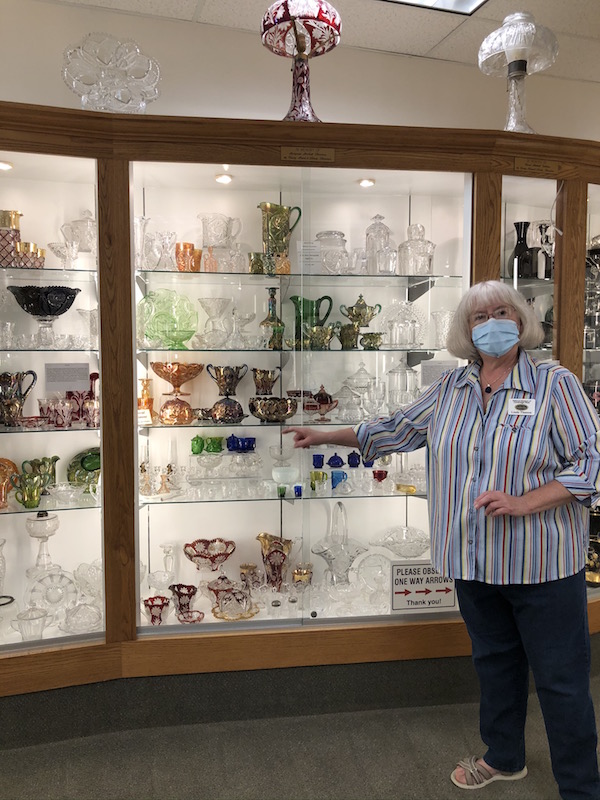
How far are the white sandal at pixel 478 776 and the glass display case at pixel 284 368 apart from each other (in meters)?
0.68

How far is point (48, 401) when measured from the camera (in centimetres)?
252

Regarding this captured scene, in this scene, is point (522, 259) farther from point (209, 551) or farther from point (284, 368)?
point (209, 551)

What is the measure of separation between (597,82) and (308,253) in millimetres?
2364

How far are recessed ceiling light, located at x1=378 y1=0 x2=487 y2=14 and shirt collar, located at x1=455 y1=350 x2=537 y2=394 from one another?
2006 millimetres

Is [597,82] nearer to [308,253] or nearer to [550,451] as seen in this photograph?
[308,253]

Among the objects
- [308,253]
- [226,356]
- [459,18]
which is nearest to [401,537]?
[226,356]

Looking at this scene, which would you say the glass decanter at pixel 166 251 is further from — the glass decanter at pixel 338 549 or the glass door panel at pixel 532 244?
the glass door panel at pixel 532 244

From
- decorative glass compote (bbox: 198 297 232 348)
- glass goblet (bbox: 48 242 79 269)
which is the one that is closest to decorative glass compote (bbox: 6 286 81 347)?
glass goblet (bbox: 48 242 79 269)

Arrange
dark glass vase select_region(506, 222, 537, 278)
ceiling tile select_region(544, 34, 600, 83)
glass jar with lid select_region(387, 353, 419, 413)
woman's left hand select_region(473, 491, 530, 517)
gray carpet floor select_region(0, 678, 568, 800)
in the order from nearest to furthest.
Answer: woman's left hand select_region(473, 491, 530, 517), gray carpet floor select_region(0, 678, 568, 800), dark glass vase select_region(506, 222, 537, 278), glass jar with lid select_region(387, 353, 419, 413), ceiling tile select_region(544, 34, 600, 83)

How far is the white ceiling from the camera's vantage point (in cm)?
283

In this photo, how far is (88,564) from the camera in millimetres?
2615

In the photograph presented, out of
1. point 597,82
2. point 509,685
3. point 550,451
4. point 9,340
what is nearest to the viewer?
point 550,451

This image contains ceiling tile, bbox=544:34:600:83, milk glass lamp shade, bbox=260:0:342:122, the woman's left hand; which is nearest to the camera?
the woman's left hand

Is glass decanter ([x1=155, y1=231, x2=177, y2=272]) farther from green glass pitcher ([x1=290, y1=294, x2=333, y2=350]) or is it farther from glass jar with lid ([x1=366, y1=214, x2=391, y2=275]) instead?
glass jar with lid ([x1=366, y1=214, x2=391, y2=275])
